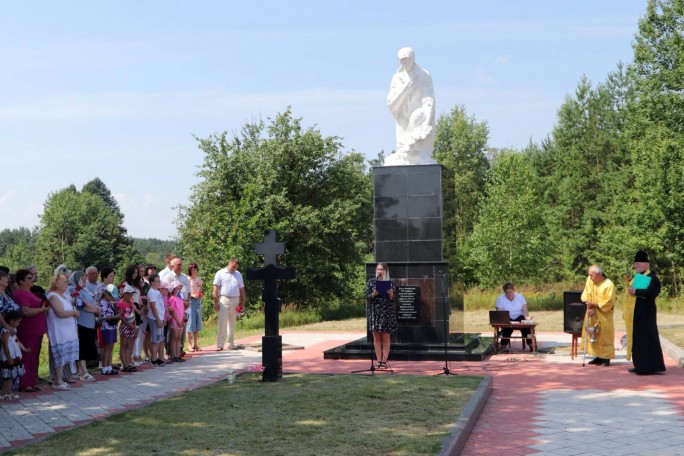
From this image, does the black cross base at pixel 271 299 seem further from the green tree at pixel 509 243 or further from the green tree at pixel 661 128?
the green tree at pixel 661 128

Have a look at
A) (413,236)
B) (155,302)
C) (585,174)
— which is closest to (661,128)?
(585,174)

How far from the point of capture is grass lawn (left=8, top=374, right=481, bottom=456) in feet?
21.6

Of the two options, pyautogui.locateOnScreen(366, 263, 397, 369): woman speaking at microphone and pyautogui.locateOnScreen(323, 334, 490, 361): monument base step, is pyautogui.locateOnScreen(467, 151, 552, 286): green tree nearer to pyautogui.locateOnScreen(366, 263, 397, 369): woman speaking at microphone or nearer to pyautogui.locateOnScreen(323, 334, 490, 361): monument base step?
pyautogui.locateOnScreen(323, 334, 490, 361): monument base step

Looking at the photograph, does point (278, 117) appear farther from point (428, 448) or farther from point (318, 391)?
point (428, 448)

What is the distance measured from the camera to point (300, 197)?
3300 cm

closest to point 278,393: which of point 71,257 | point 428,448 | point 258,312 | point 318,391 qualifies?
point 318,391

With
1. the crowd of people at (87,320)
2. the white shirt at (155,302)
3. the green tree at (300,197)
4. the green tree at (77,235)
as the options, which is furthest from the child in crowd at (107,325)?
the green tree at (77,235)

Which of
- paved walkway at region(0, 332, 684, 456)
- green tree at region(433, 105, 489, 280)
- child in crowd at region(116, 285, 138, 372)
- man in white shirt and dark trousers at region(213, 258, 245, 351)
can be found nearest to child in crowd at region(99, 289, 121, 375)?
child in crowd at region(116, 285, 138, 372)

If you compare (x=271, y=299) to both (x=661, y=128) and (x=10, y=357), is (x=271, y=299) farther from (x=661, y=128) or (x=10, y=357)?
(x=661, y=128)

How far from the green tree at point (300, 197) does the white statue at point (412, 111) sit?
651 inches

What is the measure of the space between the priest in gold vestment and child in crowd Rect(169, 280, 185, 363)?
276 inches

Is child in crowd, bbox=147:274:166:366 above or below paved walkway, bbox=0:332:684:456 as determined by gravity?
above

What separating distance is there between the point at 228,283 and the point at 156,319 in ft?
10.7

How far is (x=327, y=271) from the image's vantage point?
32.7 m
